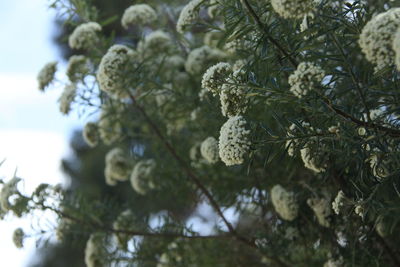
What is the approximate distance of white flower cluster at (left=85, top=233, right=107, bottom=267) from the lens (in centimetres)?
204

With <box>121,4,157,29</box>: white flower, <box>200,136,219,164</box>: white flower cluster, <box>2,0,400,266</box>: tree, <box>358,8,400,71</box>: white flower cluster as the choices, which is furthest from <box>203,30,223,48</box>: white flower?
<box>358,8,400,71</box>: white flower cluster

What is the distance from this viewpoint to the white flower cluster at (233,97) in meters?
1.09

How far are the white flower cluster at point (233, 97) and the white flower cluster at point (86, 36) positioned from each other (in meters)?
1.04

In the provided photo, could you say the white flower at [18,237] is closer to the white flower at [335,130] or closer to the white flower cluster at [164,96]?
the white flower cluster at [164,96]

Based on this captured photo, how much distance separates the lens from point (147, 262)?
2088 millimetres

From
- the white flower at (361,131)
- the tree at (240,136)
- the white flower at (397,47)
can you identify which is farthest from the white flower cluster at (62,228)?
the white flower at (397,47)

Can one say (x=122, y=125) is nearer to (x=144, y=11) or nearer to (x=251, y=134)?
(x=144, y=11)

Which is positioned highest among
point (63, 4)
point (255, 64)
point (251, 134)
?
point (63, 4)

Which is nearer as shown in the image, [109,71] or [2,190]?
[109,71]

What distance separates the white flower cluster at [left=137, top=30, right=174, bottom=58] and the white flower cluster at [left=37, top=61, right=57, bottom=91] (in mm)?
355

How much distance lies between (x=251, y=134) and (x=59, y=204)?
3.85 ft

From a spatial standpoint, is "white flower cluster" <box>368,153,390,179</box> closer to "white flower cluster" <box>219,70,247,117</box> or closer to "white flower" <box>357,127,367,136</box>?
"white flower" <box>357,127,367,136</box>

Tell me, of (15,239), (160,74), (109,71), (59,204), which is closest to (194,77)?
(160,74)

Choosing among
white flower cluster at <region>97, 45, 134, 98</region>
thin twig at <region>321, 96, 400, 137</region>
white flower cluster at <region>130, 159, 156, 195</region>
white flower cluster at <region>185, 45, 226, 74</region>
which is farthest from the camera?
white flower cluster at <region>130, 159, 156, 195</region>
